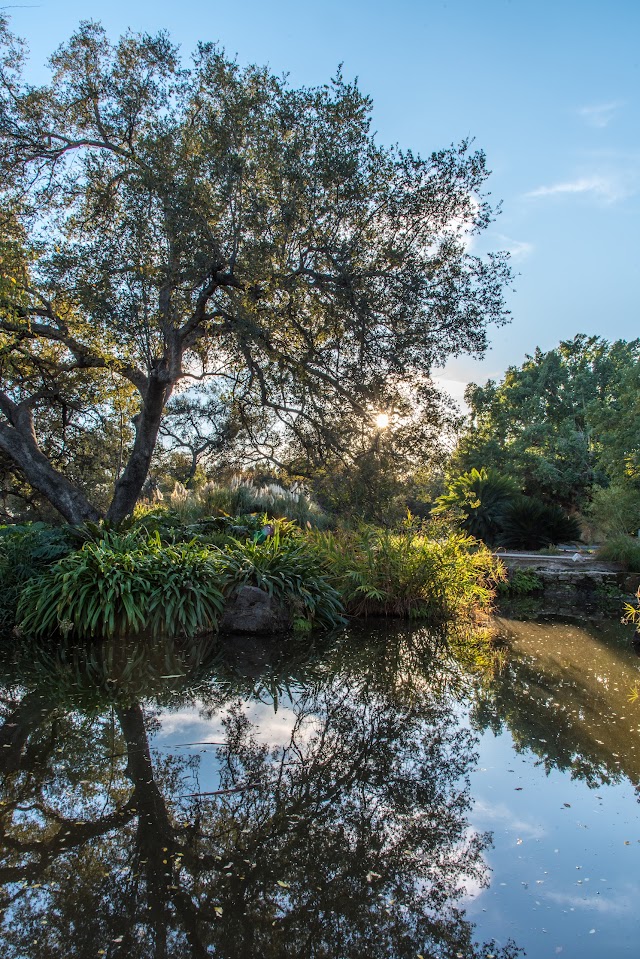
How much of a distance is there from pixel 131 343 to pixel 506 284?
460 cm

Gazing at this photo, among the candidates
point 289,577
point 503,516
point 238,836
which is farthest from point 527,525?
point 238,836

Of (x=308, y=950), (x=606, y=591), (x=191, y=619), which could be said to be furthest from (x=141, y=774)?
(x=606, y=591)

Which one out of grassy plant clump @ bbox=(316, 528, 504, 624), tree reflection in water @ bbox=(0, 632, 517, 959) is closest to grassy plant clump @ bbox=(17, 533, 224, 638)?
tree reflection in water @ bbox=(0, 632, 517, 959)

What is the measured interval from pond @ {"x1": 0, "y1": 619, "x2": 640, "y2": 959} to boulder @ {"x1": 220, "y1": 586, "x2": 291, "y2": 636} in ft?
6.13

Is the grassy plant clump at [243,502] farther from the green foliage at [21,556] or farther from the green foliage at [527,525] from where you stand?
the green foliage at [527,525]

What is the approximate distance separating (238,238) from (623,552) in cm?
A: 1042

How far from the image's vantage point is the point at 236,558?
820cm

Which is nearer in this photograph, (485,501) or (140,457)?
(140,457)

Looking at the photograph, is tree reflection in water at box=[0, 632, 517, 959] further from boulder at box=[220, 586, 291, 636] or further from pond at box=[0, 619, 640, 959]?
boulder at box=[220, 586, 291, 636]

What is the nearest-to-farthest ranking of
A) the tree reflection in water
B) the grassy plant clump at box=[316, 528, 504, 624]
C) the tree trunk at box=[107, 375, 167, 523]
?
the tree reflection in water
the grassy plant clump at box=[316, 528, 504, 624]
the tree trunk at box=[107, 375, 167, 523]

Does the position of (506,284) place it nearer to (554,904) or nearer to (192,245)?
(192,245)

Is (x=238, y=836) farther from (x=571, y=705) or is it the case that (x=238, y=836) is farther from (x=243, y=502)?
(x=243, y=502)

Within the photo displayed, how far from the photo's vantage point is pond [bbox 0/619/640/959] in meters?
2.17

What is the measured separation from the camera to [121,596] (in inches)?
271
